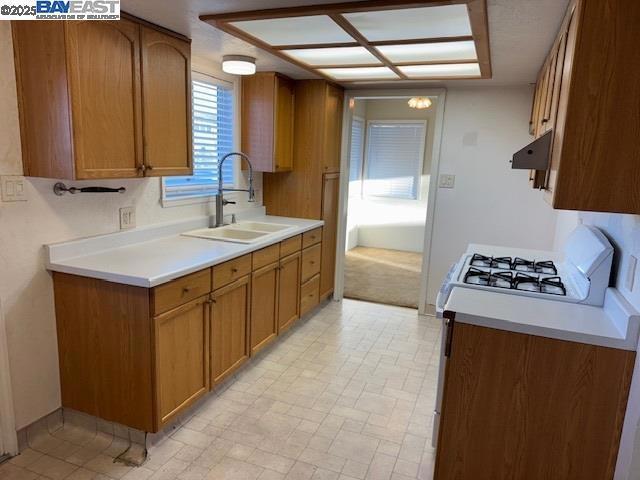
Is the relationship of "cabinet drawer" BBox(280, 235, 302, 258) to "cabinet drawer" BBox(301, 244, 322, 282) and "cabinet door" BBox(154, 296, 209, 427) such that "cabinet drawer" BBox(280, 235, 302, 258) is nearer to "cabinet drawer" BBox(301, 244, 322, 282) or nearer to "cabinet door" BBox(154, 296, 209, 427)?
"cabinet drawer" BBox(301, 244, 322, 282)

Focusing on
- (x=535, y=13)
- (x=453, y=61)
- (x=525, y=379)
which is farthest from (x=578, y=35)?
(x=453, y=61)

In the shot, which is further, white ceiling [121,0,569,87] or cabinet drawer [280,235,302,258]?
cabinet drawer [280,235,302,258]

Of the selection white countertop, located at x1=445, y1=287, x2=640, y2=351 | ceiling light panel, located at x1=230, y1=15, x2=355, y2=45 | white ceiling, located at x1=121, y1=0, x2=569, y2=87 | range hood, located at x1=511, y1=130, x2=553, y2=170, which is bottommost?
white countertop, located at x1=445, y1=287, x2=640, y2=351

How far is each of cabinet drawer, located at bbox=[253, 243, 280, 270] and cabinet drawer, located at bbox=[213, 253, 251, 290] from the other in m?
0.09

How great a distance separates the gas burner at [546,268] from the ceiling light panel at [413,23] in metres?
1.27

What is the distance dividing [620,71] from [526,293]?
93 cm

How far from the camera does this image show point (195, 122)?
3064 millimetres

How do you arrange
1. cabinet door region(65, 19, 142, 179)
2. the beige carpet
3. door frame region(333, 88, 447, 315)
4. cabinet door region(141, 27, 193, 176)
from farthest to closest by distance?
the beige carpet
door frame region(333, 88, 447, 315)
cabinet door region(141, 27, 193, 176)
cabinet door region(65, 19, 142, 179)

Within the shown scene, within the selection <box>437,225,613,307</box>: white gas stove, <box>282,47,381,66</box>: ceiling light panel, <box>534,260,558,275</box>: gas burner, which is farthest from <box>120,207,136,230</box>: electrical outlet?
<box>534,260,558,275</box>: gas burner

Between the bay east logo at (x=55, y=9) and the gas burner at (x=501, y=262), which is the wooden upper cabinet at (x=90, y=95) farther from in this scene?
the gas burner at (x=501, y=262)

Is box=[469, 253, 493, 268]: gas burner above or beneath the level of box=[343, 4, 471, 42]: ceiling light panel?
beneath

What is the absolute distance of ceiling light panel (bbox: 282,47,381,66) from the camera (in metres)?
2.51

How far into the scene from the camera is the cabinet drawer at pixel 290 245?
319 cm

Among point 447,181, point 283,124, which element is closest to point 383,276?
point 447,181
